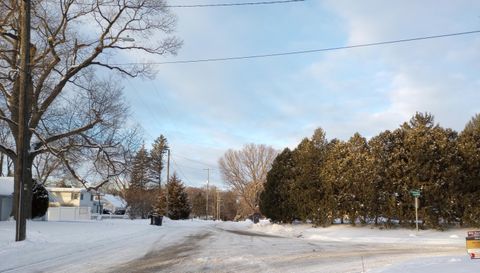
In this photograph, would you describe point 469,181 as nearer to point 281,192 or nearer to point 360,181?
point 360,181

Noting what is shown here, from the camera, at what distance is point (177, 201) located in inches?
2977

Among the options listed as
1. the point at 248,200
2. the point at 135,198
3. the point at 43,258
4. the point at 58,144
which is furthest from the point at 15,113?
the point at 248,200

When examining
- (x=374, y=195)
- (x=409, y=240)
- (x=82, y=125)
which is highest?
(x=82, y=125)

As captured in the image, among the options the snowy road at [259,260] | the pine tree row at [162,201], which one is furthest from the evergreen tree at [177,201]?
the snowy road at [259,260]

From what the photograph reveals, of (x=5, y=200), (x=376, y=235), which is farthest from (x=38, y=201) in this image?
(x=376, y=235)

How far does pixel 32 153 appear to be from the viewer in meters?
29.0

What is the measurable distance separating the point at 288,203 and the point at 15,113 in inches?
780

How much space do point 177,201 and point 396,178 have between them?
167 feet

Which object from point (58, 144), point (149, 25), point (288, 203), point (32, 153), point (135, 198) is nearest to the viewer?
point (32, 153)

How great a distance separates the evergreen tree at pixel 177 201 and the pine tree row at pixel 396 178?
136 feet

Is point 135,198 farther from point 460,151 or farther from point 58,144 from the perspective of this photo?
point 460,151

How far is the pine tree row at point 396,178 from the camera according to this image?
87.9ft

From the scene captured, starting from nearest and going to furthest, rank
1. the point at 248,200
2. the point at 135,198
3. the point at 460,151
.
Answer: the point at 460,151
the point at 135,198
the point at 248,200

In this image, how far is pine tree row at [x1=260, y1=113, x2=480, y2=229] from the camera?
1054 inches
